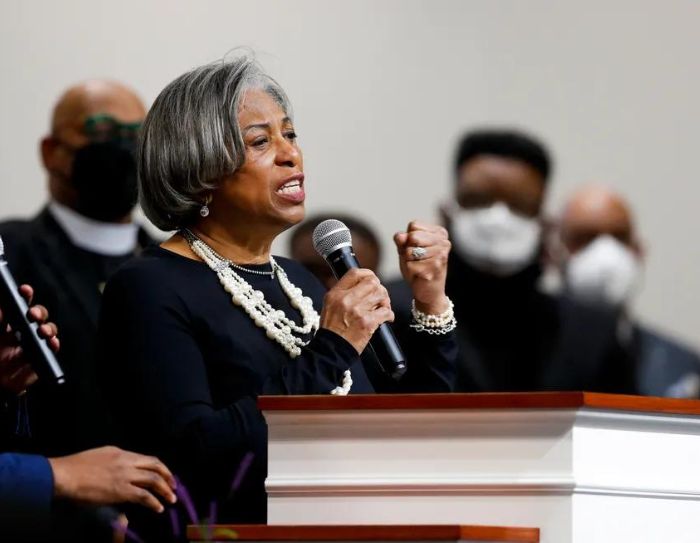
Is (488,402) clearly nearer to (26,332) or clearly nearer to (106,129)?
(26,332)

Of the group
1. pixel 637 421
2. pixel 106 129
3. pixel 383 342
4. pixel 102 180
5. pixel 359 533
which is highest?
pixel 106 129

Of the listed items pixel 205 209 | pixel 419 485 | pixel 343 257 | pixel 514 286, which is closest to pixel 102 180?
pixel 514 286

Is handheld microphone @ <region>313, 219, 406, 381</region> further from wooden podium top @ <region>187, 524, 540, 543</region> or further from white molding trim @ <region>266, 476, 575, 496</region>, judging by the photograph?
wooden podium top @ <region>187, 524, 540, 543</region>

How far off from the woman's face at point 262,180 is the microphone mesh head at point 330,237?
0.10 metres

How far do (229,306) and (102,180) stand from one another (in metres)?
1.69

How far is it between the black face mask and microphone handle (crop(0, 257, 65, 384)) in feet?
5.70

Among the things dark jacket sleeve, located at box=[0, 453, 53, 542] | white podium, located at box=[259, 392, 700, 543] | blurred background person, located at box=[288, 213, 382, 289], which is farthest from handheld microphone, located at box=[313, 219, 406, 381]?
blurred background person, located at box=[288, 213, 382, 289]

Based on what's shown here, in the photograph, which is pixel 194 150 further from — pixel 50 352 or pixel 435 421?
pixel 435 421

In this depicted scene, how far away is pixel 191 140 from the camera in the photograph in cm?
262

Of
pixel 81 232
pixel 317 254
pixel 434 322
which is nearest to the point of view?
pixel 434 322

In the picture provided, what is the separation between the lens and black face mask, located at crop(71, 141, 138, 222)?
4184 mm

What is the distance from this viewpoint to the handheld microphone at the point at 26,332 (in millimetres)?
2270

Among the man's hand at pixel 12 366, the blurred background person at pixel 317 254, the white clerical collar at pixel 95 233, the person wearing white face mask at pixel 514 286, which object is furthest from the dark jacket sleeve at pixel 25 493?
the person wearing white face mask at pixel 514 286

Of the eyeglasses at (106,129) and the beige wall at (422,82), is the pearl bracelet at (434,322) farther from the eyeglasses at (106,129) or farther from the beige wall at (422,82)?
the beige wall at (422,82)
